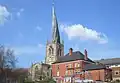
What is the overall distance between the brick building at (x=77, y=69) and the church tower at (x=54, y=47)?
4727 cm

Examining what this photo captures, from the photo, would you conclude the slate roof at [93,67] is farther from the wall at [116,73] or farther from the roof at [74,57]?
the roof at [74,57]

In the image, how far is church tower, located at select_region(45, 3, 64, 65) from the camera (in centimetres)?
15816

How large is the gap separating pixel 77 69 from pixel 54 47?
62.0 m

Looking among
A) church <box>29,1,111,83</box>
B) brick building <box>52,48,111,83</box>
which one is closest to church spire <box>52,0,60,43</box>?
church <box>29,1,111,83</box>

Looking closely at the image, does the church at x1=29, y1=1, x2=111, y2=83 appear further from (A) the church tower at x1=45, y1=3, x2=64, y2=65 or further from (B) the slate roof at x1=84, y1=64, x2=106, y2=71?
(A) the church tower at x1=45, y1=3, x2=64, y2=65

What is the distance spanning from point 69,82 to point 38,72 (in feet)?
111

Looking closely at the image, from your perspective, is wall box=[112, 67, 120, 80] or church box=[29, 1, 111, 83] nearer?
wall box=[112, 67, 120, 80]

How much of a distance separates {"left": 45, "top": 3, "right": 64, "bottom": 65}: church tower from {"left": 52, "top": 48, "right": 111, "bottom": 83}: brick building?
4727 centimetres

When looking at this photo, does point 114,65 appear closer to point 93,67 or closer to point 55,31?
point 93,67

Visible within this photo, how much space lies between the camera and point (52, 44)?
164000mm

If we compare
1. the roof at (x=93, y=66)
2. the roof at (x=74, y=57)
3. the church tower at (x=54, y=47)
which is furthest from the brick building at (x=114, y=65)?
the church tower at (x=54, y=47)

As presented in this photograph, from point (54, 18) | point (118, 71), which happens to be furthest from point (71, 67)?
point (54, 18)

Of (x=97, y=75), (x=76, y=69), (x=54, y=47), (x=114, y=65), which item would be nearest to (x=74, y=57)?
(x=76, y=69)

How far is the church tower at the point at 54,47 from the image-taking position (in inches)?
6227
